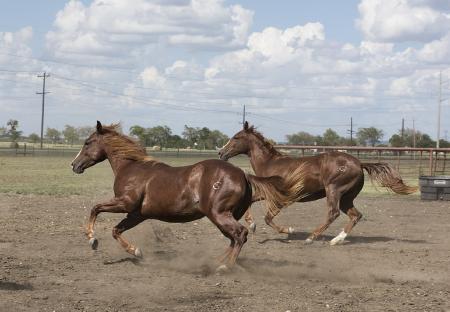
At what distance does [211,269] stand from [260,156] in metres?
4.25

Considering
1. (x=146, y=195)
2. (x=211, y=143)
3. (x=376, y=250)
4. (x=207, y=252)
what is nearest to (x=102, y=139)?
(x=146, y=195)

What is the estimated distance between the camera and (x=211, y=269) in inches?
329

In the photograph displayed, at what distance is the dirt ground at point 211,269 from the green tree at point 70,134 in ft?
355

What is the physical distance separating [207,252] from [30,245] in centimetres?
267

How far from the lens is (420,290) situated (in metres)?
7.22

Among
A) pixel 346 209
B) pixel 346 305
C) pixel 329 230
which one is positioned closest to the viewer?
pixel 346 305

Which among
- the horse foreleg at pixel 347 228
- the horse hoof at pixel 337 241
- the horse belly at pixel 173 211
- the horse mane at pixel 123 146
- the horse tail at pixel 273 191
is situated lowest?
the horse hoof at pixel 337 241

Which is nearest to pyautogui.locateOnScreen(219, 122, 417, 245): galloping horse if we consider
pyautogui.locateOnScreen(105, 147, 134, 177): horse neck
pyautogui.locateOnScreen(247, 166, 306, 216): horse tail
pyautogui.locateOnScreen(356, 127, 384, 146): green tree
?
pyautogui.locateOnScreen(247, 166, 306, 216): horse tail

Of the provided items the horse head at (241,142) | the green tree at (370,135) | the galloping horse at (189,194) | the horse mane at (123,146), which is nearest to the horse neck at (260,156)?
the horse head at (241,142)

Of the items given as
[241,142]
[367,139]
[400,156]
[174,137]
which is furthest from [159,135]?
[241,142]

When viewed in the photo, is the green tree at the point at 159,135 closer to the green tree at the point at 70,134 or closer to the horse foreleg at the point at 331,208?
the green tree at the point at 70,134

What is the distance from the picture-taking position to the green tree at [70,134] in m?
120

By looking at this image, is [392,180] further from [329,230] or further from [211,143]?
[211,143]

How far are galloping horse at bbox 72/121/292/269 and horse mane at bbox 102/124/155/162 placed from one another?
0.17ft
